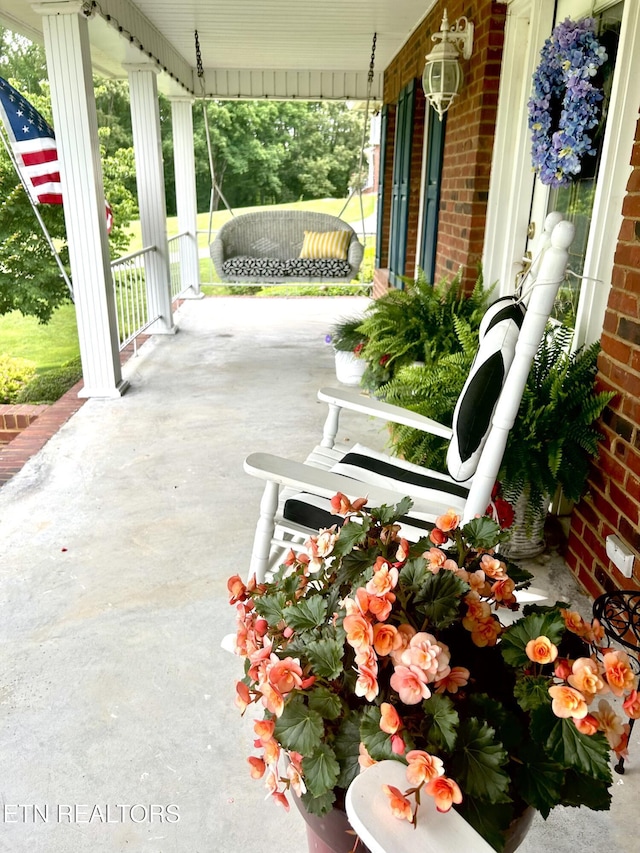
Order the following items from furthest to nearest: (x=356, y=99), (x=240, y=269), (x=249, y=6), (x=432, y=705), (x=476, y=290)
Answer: (x=356, y=99)
(x=240, y=269)
(x=249, y=6)
(x=476, y=290)
(x=432, y=705)

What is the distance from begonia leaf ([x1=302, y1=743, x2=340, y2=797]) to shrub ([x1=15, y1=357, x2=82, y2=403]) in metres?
8.43

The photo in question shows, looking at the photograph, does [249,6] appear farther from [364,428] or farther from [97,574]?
[97,574]

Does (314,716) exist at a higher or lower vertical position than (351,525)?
lower

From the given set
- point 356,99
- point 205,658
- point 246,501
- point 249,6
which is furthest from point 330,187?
point 205,658

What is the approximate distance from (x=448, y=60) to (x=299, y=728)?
3.50 m

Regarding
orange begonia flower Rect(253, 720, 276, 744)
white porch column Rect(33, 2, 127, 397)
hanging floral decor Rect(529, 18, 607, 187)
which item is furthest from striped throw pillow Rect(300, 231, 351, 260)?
orange begonia flower Rect(253, 720, 276, 744)

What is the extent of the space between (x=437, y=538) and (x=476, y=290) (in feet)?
7.62

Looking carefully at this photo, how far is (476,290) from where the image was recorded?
3.16 meters

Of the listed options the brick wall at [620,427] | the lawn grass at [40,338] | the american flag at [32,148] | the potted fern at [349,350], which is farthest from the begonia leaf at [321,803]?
the lawn grass at [40,338]

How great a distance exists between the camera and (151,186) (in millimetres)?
5637

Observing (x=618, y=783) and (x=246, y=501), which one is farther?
(x=246, y=501)

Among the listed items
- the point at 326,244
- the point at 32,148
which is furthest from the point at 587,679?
the point at 326,244

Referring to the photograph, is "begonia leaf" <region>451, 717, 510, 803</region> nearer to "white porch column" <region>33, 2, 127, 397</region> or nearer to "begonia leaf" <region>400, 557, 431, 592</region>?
"begonia leaf" <region>400, 557, 431, 592</region>

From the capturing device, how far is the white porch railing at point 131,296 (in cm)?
496
